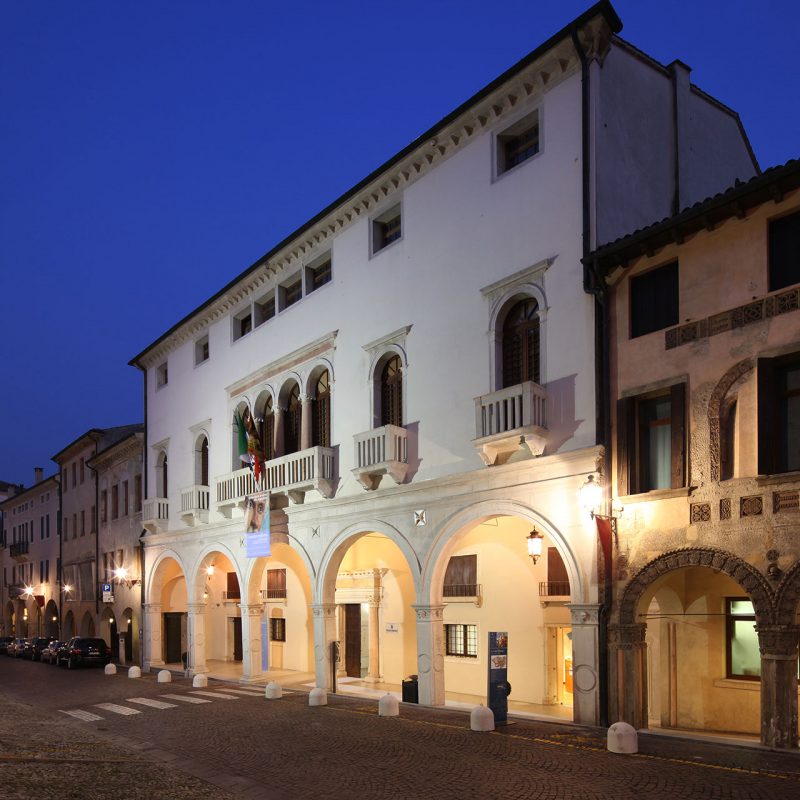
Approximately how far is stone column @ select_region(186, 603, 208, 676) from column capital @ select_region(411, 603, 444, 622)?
1343 centimetres

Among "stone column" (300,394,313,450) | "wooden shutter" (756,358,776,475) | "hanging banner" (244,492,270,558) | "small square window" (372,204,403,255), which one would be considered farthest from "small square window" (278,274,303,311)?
"wooden shutter" (756,358,776,475)

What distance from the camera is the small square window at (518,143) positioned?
60.7 feet

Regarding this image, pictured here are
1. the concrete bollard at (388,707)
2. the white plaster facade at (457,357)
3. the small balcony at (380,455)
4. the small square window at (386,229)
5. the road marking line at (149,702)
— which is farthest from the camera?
the small square window at (386,229)

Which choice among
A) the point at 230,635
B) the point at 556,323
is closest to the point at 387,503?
the point at 556,323

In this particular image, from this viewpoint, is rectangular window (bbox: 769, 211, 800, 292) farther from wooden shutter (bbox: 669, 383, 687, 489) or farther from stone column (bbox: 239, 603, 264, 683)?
stone column (bbox: 239, 603, 264, 683)

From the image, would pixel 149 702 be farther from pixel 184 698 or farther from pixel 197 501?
pixel 197 501

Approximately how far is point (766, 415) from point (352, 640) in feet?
56.5

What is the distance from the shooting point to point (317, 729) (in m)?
17.3

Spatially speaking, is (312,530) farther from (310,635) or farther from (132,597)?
(132,597)

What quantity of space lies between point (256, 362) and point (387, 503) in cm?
865

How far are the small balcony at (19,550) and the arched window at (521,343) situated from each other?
5487 centimetres

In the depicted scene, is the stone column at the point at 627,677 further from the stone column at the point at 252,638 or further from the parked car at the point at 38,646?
the parked car at the point at 38,646

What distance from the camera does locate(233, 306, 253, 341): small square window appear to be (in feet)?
97.3

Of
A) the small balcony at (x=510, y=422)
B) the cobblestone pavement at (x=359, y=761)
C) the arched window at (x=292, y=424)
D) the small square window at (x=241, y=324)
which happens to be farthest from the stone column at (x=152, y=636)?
the small balcony at (x=510, y=422)
